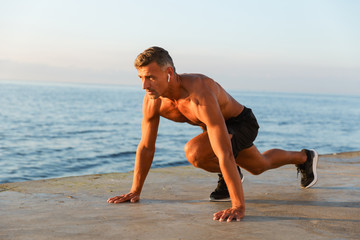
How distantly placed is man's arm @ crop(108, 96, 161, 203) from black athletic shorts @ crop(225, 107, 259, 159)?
707mm

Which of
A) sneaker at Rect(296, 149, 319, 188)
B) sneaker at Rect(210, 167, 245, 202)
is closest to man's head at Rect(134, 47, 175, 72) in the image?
sneaker at Rect(210, 167, 245, 202)

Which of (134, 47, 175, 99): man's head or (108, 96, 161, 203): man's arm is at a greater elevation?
(134, 47, 175, 99): man's head

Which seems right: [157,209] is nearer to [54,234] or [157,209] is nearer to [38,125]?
[54,234]

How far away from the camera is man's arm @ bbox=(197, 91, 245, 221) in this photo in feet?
11.7

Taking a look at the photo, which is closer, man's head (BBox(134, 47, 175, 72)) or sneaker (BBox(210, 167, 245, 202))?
man's head (BBox(134, 47, 175, 72))

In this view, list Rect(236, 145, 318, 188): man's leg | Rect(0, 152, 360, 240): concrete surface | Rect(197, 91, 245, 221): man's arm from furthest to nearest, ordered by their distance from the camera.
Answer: Rect(236, 145, 318, 188): man's leg, Rect(197, 91, 245, 221): man's arm, Rect(0, 152, 360, 240): concrete surface

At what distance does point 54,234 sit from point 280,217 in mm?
1708

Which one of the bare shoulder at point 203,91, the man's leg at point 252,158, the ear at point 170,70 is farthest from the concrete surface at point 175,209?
the ear at point 170,70

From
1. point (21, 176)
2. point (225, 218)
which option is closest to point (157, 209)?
point (225, 218)

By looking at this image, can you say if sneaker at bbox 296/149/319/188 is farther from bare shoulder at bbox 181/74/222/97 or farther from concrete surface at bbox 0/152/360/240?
bare shoulder at bbox 181/74/222/97

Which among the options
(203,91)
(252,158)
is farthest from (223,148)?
(252,158)

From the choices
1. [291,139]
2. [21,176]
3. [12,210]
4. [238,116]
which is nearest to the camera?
[12,210]

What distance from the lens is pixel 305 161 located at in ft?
16.4

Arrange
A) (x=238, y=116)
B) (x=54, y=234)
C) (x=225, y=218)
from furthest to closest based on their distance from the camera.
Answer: (x=238, y=116)
(x=225, y=218)
(x=54, y=234)
